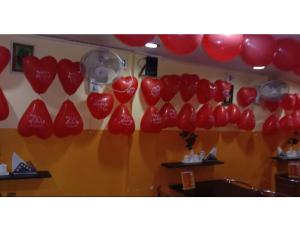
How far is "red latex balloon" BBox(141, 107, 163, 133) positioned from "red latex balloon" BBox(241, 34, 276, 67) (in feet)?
4.41

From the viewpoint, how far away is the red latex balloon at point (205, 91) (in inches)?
126

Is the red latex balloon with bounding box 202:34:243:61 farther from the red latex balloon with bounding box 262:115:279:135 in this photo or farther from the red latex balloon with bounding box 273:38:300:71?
the red latex balloon with bounding box 262:115:279:135

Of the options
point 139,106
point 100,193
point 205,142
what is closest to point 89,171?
point 100,193

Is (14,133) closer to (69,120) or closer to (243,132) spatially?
(69,120)

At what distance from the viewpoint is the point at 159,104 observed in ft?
10.4

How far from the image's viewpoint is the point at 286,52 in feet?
5.62

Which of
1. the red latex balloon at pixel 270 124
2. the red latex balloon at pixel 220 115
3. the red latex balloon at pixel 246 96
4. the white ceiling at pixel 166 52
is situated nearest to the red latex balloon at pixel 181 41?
the white ceiling at pixel 166 52

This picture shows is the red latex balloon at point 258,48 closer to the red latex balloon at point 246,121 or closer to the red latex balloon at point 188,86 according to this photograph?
the red latex balloon at point 188,86

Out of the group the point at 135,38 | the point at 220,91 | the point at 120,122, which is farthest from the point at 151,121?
the point at 135,38

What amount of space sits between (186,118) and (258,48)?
159 cm

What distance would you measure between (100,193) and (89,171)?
25cm

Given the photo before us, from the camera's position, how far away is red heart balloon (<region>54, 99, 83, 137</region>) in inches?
91.9

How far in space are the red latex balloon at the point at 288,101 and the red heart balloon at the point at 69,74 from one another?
2.75 meters
